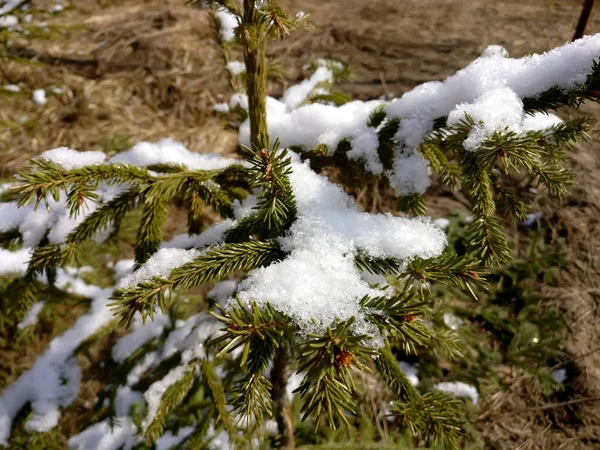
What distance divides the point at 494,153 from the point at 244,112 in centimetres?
125

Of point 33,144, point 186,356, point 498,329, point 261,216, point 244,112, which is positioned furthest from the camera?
point 33,144

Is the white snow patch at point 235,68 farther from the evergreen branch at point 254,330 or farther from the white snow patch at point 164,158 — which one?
the evergreen branch at point 254,330

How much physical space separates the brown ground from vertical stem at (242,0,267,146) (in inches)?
78.1

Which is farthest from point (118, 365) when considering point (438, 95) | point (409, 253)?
point (438, 95)

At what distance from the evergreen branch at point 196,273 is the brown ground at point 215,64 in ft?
6.99

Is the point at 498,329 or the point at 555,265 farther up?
the point at 555,265

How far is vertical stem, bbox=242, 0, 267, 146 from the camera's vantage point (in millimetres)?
1385

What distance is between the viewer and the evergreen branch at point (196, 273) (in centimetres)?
96

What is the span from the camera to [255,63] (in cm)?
149

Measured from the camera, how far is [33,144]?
380 centimetres

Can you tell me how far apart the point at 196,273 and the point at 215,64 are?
399cm

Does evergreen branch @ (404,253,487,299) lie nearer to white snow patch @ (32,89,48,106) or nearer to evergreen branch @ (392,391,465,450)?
evergreen branch @ (392,391,465,450)

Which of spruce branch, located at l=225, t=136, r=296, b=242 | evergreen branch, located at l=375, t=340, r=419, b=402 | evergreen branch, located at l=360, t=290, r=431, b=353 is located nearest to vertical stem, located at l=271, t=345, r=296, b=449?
evergreen branch, located at l=375, t=340, r=419, b=402

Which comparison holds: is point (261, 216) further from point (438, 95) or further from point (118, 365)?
point (118, 365)
